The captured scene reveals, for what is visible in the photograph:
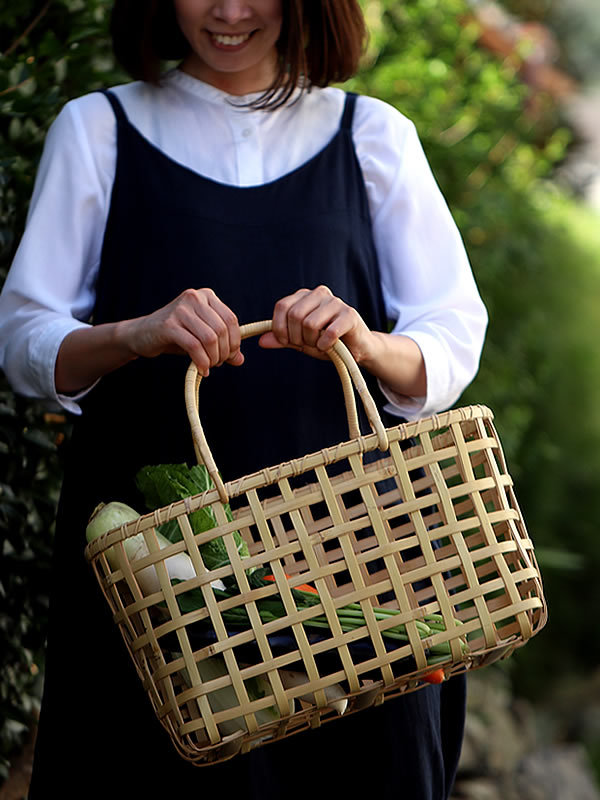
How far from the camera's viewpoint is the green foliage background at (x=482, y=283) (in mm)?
1962

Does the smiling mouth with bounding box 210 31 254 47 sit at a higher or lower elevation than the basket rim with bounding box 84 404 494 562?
higher

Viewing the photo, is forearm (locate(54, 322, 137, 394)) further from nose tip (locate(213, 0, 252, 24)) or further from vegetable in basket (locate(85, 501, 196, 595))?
nose tip (locate(213, 0, 252, 24))

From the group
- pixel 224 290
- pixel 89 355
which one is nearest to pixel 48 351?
pixel 89 355

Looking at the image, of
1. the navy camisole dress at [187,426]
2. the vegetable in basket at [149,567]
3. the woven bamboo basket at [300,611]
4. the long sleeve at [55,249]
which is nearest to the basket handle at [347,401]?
the woven bamboo basket at [300,611]

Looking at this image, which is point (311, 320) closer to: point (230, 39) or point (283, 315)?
point (283, 315)

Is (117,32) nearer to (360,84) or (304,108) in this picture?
(304,108)

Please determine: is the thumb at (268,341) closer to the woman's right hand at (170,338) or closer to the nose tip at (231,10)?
the woman's right hand at (170,338)

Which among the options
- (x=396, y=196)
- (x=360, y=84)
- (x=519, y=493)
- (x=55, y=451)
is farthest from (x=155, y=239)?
(x=519, y=493)

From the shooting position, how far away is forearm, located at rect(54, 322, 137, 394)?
4.67ft

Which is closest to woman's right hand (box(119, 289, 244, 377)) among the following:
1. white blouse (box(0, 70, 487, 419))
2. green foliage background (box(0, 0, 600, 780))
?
white blouse (box(0, 70, 487, 419))

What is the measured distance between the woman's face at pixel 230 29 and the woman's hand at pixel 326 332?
480mm

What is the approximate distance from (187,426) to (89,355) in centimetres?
20

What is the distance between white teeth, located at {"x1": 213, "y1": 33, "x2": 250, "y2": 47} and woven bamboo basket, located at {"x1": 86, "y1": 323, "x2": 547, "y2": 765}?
65 cm

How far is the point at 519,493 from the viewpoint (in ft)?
14.1
